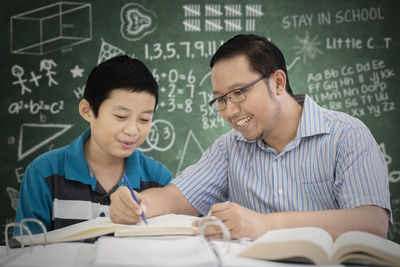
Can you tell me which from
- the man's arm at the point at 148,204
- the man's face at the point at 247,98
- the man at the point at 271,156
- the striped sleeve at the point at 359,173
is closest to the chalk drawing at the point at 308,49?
the man at the point at 271,156

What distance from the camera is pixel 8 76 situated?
9.10 ft

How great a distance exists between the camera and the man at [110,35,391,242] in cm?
127

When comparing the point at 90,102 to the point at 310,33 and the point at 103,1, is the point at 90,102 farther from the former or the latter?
the point at 310,33

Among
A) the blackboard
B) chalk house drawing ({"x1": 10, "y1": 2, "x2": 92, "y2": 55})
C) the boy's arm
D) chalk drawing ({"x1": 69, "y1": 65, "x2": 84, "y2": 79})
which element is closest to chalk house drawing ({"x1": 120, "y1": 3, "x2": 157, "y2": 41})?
the blackboard

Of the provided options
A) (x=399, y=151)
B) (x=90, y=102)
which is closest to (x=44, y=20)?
(x=90, y=102)

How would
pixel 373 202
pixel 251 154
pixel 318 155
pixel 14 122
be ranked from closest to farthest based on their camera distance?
pixel 373 202 → pixel 318 155 → pixel 251 154 → pixel 14 122

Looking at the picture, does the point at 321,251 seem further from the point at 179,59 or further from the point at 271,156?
the point at 179,59

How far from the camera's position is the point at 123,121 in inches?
56.5

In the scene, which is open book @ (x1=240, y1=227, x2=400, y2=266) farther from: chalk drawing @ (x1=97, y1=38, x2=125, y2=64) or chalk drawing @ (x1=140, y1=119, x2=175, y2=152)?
chalk drawing @ (x1=97, y1=38, x2=125, y2=64)

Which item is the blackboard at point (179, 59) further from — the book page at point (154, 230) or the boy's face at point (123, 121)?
the book page at point (154, 230)

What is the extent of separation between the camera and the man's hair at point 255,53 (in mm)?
1463

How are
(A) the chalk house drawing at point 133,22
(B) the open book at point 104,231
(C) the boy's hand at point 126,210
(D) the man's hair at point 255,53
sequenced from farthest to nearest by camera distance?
(A) the chalk house drawing at point 133,22
(D) the man's hair at point 255,53
(C) the boy's hand at point 126,210
(B) the open book at point 104,231

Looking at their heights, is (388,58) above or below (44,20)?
below

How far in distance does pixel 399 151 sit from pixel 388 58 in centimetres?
65
